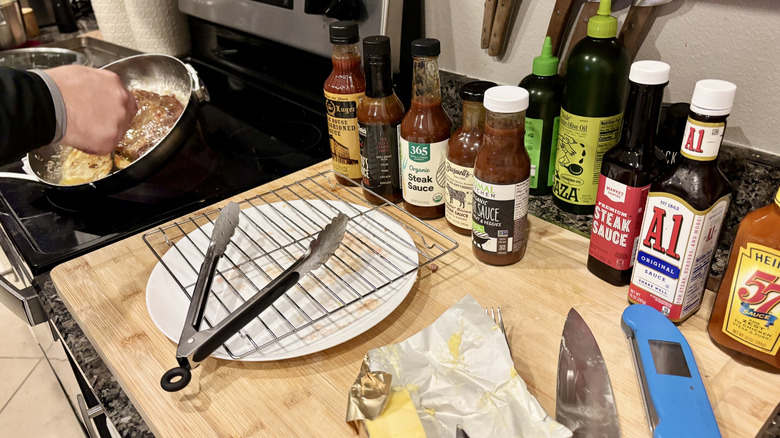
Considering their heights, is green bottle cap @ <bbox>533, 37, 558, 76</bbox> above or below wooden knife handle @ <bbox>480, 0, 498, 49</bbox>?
below

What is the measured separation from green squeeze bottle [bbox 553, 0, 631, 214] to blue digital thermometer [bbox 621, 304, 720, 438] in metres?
0.23

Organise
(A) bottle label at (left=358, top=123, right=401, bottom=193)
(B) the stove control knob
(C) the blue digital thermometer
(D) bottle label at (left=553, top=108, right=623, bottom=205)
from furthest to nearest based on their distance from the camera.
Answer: (B) the stove control knob, (A) bottle label at (left=358, top=123, right=401, bottom=193), (D) bottle label at (left=553, top=108, right=623, bottom=205), (C) the blue digital thermometer

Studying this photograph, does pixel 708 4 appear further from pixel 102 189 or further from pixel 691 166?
pixel 102 189

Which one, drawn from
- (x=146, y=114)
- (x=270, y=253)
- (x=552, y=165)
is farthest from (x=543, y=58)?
(x=146, y=114)

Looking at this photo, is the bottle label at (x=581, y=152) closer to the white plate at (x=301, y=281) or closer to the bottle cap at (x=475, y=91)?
the bottle cap at (x=475, y=91)

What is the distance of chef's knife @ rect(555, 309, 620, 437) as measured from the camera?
0.53m

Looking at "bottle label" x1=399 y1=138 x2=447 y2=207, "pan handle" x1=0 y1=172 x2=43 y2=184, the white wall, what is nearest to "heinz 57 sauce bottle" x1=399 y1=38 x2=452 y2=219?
"bottle label" x1=399 y1=138 x2=447 y2=207

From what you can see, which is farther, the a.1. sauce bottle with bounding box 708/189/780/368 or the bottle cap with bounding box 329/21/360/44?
the bottle cap with bounding box 329/21/360/44

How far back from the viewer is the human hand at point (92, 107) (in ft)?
2.71

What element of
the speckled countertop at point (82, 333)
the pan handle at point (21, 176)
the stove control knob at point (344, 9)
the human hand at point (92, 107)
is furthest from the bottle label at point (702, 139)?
the pan handle at point (21, 176)

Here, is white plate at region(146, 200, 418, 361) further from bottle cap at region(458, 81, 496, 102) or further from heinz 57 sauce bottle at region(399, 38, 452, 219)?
bottle cap at region(458, 81, 496, 102)

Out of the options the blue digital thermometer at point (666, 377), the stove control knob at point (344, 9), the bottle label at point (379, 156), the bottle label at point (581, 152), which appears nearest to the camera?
the blue digital thermometer at point (666, 377)

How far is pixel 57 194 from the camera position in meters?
0.97

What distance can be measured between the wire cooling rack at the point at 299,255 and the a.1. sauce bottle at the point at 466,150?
0.05m
